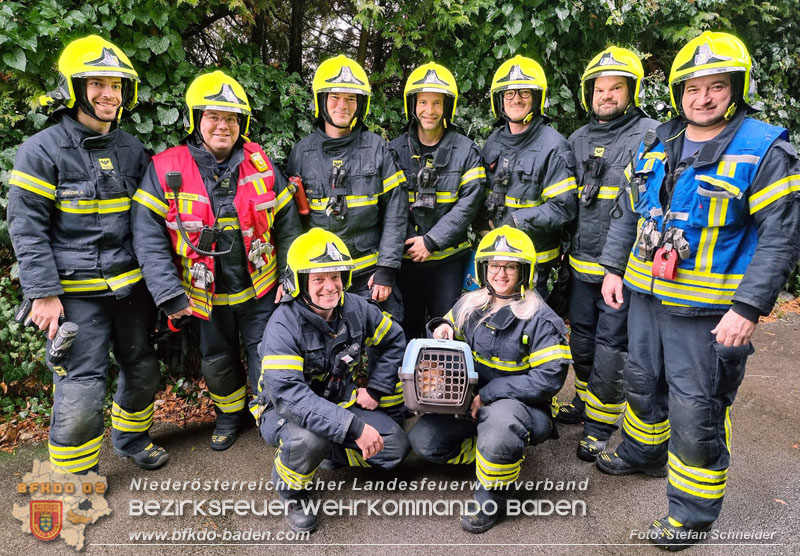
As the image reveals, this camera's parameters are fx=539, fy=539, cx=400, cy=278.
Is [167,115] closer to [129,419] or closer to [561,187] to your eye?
[129,419]

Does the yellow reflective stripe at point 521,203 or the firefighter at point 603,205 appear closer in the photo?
the firefighter at point 603,205

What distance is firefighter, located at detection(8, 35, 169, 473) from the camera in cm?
330

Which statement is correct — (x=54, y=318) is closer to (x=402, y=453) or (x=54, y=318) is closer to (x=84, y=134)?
(x=84, y=134)

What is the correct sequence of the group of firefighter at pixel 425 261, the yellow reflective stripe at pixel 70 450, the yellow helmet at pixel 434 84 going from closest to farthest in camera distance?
the group of firefighter at pixel 425 261
the yellow reflective stripe at pixel 70 450
the yellow helmet at pixel 434 84

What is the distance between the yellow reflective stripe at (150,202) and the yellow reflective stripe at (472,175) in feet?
7.45

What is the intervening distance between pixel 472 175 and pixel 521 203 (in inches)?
18.0

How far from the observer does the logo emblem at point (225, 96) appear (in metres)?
3.71

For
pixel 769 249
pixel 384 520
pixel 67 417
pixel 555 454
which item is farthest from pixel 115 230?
pixel 769 249

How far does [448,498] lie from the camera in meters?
3.59

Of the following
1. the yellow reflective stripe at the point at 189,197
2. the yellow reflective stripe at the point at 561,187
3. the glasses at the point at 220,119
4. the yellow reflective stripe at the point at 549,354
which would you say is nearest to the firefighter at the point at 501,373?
the yellow reflective stripe at the point at 549,354

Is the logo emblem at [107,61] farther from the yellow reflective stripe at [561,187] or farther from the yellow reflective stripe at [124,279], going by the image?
the yellow reflective stripe at [561,187]

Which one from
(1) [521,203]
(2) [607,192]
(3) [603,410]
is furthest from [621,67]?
(3) [603,410]

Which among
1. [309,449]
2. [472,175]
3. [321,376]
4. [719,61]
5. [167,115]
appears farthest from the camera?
[167,115]

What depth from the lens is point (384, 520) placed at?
3396 mm
